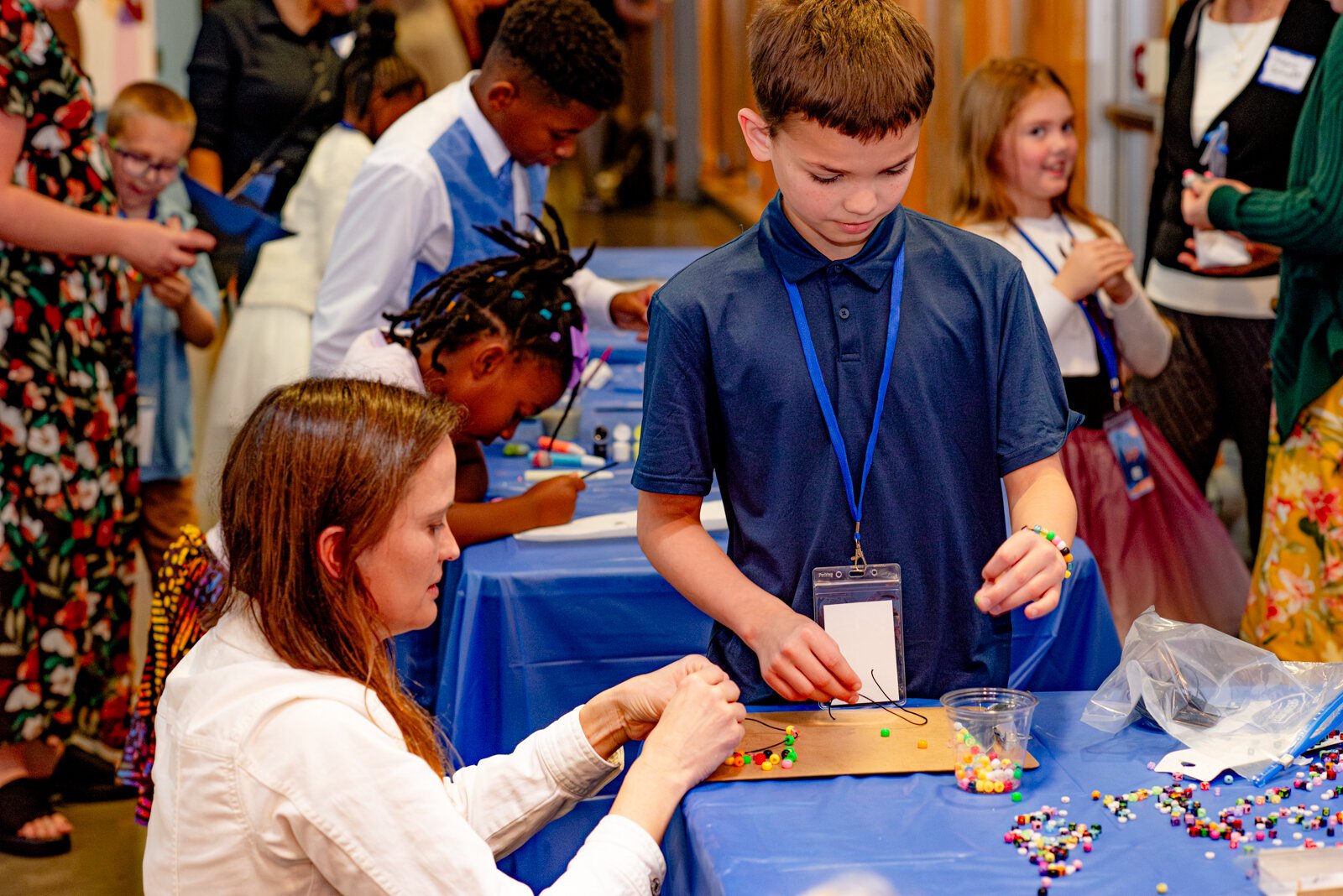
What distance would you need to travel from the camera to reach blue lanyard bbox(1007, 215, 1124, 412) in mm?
3139

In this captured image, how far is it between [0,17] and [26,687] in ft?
4.36

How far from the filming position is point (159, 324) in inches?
148

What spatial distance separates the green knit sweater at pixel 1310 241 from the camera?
272 centimetres

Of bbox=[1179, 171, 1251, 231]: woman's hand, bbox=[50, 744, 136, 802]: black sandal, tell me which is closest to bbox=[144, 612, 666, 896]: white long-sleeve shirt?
bbox=[50, 744, 136, 802]: black sandal

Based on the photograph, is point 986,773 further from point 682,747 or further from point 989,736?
point 682,747

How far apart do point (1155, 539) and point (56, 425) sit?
2340 millimetres

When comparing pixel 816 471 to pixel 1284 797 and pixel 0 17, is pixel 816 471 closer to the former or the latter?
pixel 1284 797

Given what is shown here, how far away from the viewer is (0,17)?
278 centimetres

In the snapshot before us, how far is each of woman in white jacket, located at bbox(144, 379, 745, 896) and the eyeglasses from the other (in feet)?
8.55

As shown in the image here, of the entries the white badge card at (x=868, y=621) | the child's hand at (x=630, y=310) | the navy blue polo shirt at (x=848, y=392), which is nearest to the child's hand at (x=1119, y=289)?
the child's hand at (x=630, y=310)

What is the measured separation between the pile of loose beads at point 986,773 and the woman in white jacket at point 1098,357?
1755 millimetres

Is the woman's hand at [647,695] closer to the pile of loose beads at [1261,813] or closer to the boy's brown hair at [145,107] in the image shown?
the pile of loose beads at [1261,813]

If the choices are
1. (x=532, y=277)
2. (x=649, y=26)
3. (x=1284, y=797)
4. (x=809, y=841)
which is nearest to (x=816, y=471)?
(x=809, y=841)

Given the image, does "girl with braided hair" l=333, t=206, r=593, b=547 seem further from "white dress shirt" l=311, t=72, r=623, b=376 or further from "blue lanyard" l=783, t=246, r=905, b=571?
"blue lanyard" l=783, t=246, r=905, b=571
